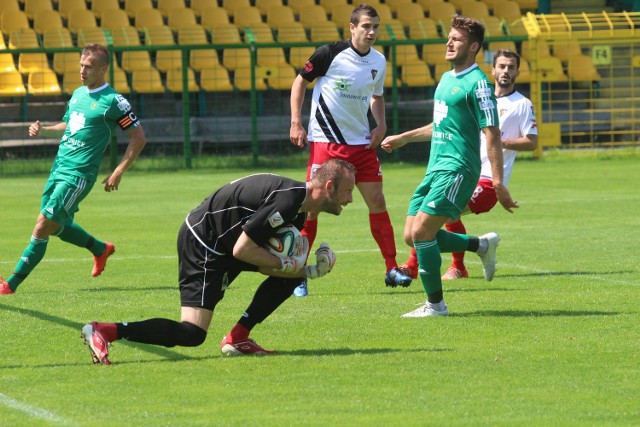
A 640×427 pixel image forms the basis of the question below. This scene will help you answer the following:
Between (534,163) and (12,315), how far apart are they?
17.5m

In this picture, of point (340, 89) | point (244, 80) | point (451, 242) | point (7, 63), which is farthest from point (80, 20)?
point (451, 242)

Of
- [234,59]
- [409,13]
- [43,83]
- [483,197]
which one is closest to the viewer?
[483,197]

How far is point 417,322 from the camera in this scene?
8398 millimetres

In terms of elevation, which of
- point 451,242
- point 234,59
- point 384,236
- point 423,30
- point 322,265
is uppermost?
point 423,30

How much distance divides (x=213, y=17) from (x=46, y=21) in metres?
3.76

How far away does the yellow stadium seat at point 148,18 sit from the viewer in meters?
27.9

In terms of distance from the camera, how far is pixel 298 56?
89.6ft

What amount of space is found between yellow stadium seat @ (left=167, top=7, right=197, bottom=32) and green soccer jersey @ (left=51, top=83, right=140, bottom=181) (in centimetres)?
1778

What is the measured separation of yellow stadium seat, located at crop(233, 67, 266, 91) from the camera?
85.8 feet

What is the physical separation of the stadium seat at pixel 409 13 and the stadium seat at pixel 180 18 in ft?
16.7

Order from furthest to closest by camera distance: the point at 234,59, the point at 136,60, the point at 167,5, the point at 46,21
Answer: the point at 167,5 < the point at 46,21 < the point at 234,59 < the point at 136,60

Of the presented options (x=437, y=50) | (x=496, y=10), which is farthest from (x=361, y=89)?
(x=496, y=10)

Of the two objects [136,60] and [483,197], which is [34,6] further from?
[483,197]

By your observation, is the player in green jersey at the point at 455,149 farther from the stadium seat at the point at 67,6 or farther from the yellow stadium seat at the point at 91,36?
the stadium seat at the point at 67,6
